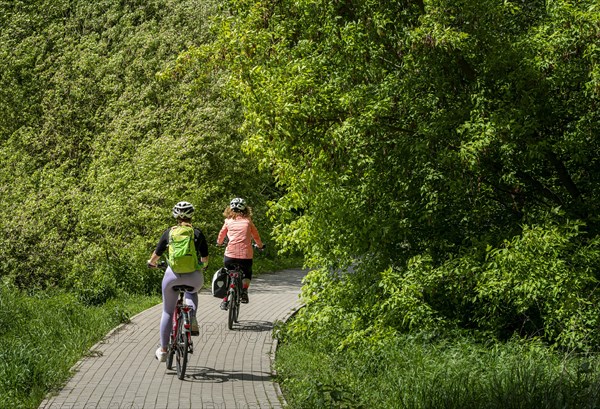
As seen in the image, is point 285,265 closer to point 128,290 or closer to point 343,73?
point 128,290

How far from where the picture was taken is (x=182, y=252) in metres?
9.80

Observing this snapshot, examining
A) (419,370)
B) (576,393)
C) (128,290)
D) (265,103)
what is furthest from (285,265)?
(576,393)

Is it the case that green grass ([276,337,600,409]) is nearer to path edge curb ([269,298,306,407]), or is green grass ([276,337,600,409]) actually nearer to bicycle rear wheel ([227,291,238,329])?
path edge curb ([269,298,306,407])

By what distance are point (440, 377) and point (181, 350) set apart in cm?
279

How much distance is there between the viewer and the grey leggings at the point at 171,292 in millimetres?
9945

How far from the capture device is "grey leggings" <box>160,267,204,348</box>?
9.95 metres

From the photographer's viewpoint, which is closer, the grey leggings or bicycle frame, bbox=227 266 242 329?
the grey leggings

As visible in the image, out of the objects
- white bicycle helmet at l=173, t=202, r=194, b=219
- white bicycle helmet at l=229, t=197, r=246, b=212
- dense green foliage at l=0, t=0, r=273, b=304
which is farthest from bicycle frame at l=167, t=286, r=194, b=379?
dense green foliage at l=0, t=0, r=273, b=304

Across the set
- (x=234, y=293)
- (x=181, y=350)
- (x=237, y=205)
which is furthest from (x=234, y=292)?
(x=181, y=350)

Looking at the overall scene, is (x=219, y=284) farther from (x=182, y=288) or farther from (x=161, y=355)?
(x=182, y=288)

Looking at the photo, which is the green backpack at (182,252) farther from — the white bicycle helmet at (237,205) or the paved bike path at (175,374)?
the white bicycle helmet at (237,205)

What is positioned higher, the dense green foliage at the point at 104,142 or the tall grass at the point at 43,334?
the dense green foliage at the point at 104,142

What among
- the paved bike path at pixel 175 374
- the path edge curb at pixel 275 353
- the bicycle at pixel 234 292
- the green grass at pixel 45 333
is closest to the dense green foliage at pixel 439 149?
the path edge curb at pixel 275 353

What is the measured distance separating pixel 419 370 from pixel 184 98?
14242 millimetres
